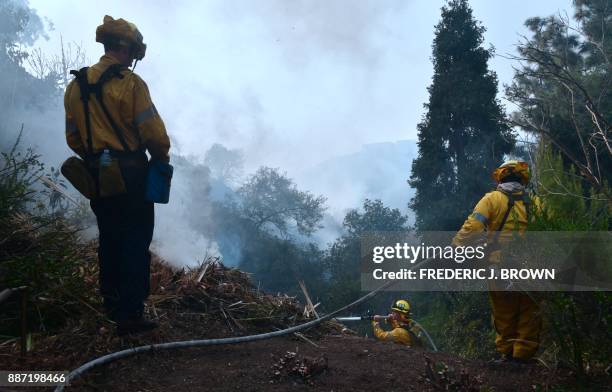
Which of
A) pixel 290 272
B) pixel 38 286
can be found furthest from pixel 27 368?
pixel 290 272

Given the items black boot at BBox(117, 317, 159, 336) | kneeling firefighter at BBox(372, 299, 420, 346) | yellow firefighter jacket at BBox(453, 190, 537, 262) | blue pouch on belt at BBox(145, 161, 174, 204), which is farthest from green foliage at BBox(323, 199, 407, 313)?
blue pouch on belt at BBox(145, 161, 174, 204)

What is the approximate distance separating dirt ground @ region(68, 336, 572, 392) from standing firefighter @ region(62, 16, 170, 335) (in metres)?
0.39

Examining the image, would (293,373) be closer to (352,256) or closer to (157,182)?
(157,182)

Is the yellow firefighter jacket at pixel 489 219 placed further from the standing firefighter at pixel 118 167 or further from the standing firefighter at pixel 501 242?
the standing firefighter at pixel 118 167

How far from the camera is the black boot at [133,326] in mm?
3674

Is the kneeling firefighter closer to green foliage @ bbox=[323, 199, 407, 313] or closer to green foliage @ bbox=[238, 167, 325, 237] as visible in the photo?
green foliage @ bbox=[323, 199, 407, 313]

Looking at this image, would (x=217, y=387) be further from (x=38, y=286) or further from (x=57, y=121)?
(x=57, y=121)

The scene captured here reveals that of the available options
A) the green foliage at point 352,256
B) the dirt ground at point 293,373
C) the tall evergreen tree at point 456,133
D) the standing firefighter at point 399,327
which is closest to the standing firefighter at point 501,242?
the dirt ground at point 293,373

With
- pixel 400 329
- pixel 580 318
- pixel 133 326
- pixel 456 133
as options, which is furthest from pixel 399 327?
pixel 456 133

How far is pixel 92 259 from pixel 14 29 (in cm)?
2755

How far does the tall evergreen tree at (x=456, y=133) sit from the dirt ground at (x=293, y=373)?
16208 mm

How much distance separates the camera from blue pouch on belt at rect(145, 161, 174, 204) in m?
3.71

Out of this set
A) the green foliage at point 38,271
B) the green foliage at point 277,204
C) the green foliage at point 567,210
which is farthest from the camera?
the green foliage at point 277,204

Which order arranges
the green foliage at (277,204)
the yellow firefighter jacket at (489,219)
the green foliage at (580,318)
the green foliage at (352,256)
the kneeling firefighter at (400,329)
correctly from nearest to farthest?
the green foliage at (580,318)
the yellow firefighter jacket at (489,219)
the kneeling firefighter at (400,329)
the green foliage at (352,256)
the green foliage at (277,204)
